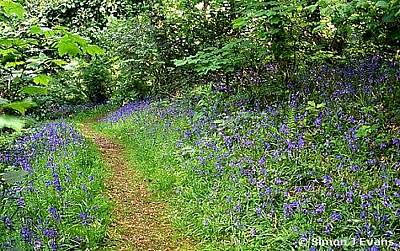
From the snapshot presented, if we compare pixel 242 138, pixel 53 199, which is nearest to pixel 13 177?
pixel 53 199

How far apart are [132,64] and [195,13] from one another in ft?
13.7

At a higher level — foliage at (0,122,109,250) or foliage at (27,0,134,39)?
foliage at (27,0,134,39)

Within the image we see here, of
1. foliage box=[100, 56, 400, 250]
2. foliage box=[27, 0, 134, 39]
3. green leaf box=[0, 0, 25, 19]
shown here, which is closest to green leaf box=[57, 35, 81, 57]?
green leaf box=[0, 0, 25, 19]

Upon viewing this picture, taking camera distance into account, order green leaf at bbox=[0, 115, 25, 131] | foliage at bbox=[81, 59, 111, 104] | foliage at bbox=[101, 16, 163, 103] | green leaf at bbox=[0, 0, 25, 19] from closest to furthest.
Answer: green leaf at bbox=[0, 115, 25, 131], green leaf at bbox=[0, 0, 25, 19], foliage at bbox=[101, 16, 163, 103], foliage at bbox=[81, 59, 111, 104]

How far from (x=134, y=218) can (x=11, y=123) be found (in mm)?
4104

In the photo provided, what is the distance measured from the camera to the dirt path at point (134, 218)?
184 inches

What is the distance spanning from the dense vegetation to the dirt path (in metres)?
0.17

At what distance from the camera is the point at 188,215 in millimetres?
5035

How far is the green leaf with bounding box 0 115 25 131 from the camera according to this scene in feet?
4.49

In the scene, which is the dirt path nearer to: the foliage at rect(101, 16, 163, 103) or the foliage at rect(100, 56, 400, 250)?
the foliage at rect(100, 56, 400, 250)

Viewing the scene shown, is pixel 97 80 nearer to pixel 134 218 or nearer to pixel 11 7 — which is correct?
pixel 134 218

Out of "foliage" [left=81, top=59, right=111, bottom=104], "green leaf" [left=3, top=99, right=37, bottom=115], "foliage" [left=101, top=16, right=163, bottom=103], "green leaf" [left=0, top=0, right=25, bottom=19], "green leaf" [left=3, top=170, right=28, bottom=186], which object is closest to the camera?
"green leaf" [left=3, top=99, right=37, bottom=115]

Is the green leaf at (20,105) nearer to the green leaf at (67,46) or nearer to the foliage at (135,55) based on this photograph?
the green leaf at (67,46)

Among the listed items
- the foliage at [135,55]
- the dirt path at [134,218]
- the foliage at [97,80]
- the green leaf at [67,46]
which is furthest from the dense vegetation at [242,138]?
the foliage at [97,80]
